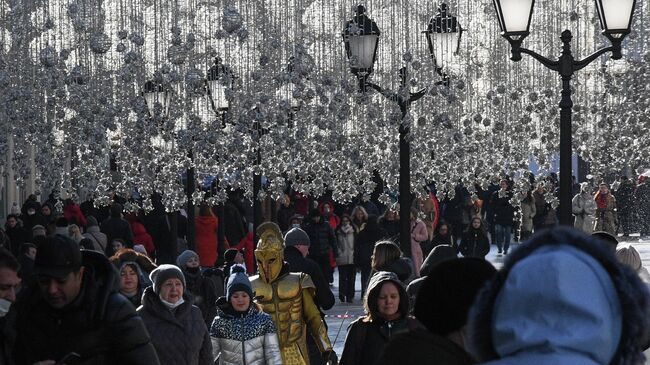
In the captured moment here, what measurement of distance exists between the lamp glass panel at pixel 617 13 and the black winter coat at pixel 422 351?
320 inches

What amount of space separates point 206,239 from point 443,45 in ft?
31.5

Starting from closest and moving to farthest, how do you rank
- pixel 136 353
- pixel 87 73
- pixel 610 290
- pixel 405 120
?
pixel 610 290 < pixel 136 353 < pixel 405 120 < pixel 87 73

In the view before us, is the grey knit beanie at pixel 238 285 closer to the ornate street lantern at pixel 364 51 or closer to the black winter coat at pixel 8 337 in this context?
the black winter coat at pixel 8 337

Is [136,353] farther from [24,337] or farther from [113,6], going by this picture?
[113,6]

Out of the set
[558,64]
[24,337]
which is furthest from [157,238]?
[24,337]

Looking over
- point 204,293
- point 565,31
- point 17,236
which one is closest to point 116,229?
point 17,236

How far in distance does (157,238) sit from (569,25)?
284 inches

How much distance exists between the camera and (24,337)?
5.62 metres

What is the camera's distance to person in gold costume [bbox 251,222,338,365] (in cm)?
995

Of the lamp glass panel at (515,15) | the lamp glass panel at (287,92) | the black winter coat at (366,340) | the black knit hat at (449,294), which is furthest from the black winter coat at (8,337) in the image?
the lamp glass panel at (287,92)

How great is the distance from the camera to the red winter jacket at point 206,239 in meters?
24.3

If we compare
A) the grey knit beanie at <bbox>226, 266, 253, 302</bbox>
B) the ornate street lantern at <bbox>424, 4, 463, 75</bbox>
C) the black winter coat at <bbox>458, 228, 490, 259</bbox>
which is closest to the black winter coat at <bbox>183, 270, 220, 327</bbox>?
the grey knit beanie at <bbox>226, 266, 253, 302</bbox>

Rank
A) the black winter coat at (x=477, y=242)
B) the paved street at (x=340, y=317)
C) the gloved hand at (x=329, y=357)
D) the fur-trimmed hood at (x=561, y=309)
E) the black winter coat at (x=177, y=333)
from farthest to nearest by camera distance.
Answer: the black winter coat at (x=477, y=242)
the paved street at (x=340, y=317)
the gloved hand at (x=329, y=357)
the black winter coat at (x=177, y=333)
the fur-trimmed hood at (x=561, y=309)

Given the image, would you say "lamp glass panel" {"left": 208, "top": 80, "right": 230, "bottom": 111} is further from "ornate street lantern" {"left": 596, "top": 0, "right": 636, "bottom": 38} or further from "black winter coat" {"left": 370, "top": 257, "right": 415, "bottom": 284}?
"black winter coat" {"left": 370, "top": 257, "right": 415, "bottom": 284}
